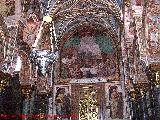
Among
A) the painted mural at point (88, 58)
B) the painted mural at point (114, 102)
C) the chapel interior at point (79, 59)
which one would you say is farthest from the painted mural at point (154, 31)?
the painted mural at point (88, 58)

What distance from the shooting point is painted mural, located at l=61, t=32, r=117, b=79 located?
2142 cm

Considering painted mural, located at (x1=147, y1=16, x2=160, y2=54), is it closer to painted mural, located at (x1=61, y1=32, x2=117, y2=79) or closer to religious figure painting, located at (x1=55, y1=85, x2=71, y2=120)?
Answer: painted mural, located at (x1=61, y1=32, x2=117, y2=79)

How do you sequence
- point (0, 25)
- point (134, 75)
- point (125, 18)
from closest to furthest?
point (0, 25) → point (134, 75) → point (125, 18)

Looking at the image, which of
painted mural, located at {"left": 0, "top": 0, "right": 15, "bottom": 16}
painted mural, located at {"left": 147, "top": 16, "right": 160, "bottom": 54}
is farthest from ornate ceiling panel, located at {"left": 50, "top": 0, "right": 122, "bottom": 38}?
painted mural, located at {"left": 147, "top": 16, "right": 160, "bottom": 54}

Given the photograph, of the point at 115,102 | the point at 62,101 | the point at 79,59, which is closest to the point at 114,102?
the point at 115,102

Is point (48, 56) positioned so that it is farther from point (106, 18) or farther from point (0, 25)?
point (106, 18)

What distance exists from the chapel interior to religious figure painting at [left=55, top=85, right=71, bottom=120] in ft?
0.21

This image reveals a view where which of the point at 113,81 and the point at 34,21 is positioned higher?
the point at 34,21

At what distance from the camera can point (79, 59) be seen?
21781mm

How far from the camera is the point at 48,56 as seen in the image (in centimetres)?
1438

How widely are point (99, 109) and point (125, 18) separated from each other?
6306 millimetres

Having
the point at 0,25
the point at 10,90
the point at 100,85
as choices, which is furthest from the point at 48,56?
the point at 100,85

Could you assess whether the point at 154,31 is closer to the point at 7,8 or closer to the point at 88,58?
the point at 7,8

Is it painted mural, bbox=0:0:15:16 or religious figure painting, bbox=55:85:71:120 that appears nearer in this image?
painted mural, bbox=0:0:15:16
